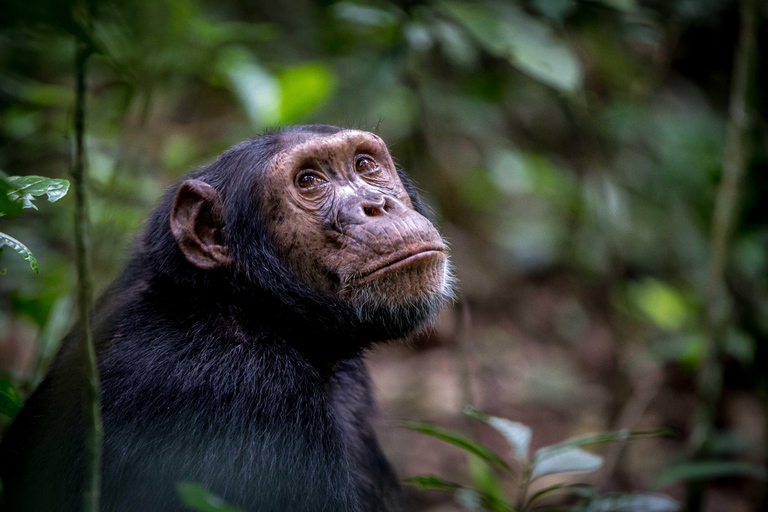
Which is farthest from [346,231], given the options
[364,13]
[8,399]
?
[364,13]

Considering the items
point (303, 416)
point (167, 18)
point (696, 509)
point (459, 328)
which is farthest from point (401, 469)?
point (167, 18)

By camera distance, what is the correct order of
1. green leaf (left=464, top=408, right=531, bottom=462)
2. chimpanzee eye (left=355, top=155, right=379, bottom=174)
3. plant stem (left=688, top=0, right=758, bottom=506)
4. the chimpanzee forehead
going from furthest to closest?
1. plant stem (left=688, top=0, right=758, bottom=506)
2. chimpanzee eye (left=355, top=155, right=379, bottom=174)
3. the chimpanzee forehead
4. green leaf (left=464, top=408, right=531, bottom=462)

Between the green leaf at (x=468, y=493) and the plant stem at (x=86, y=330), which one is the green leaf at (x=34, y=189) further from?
the green leaf at (x=468, y=493)

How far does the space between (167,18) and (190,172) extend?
999 millimetres

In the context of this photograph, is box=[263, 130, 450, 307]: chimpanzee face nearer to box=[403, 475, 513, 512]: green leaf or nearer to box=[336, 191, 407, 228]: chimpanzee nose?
box=[336, 191, 407, 228]: chimpanzee nose


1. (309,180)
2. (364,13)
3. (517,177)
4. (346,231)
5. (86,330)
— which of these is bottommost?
(86,330)

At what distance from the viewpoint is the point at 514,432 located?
9.53 ft

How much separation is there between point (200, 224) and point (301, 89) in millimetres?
2106

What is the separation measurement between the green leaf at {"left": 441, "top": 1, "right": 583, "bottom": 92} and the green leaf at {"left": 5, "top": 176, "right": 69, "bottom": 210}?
2559mm

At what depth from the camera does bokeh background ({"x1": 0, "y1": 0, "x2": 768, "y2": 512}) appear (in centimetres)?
411

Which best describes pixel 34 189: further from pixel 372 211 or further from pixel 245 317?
Result: pixel 372 211

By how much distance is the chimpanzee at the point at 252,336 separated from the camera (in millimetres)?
2531

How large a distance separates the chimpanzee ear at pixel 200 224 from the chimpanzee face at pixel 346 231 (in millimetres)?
289

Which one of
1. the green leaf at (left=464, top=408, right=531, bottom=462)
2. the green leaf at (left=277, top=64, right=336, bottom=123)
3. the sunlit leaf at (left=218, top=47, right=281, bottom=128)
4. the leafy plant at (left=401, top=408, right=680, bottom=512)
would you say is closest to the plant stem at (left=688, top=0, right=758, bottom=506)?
the leafy plant at (left=401, top=408, right=680, bottom=512)
